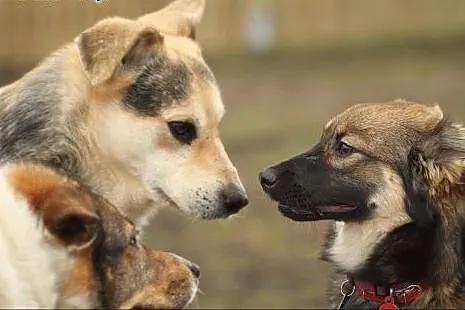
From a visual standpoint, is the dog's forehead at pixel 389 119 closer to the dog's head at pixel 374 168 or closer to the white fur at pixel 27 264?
the dog's head at pixel 374 168

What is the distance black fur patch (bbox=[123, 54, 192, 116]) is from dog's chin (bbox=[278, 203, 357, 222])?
2.33 ft

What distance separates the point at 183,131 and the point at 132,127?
0.23m

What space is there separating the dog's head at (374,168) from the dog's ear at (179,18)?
37.5 inches

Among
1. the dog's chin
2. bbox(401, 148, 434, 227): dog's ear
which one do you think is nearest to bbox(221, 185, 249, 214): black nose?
the dog's chin

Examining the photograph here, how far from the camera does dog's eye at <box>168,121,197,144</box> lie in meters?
4.61

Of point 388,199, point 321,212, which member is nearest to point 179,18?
point 321,212

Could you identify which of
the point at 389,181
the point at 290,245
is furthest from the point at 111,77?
the point at 290,245

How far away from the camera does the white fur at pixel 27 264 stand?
332 cm

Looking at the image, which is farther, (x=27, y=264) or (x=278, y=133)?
(x=278, y=133)

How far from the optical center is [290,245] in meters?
8.05

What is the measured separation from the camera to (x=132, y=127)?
4590 mm

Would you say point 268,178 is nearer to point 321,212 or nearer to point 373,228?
point 321,212

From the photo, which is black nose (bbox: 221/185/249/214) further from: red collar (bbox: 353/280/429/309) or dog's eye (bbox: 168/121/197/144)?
red collar (bbox: 353/280/429/309)

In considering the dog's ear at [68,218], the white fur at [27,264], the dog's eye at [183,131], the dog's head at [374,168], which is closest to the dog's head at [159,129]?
the dog's eye at [183,131]
